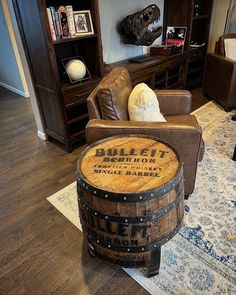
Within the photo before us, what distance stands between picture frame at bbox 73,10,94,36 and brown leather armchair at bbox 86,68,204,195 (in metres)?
0.66

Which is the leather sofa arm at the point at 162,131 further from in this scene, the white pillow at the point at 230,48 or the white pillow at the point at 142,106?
the white pillow at the point at 230,48

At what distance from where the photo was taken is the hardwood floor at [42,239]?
1.30 meters

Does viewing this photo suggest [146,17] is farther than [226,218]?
Yes

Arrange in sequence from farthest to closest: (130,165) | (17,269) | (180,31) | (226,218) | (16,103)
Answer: (16,103) < (180,31) < (226,218) < (17,269) < (130,165)

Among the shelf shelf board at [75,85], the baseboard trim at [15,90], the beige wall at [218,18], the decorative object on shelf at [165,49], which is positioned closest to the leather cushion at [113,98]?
the shelf shelf board at [75,85]

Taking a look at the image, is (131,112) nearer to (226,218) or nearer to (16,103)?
(226,218)

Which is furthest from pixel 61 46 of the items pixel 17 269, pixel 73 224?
pixel 17 269

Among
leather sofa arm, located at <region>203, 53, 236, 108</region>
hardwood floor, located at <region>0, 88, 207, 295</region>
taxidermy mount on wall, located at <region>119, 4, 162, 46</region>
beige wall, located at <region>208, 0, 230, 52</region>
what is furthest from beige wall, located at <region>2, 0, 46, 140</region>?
beige wall, located at <region>208, 0, 230, 52</region>

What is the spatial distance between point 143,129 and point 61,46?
151 centimetres

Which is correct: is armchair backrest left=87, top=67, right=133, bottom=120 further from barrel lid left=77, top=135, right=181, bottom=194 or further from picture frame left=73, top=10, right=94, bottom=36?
picture frame left=73, top=10, right=94, bottom=36

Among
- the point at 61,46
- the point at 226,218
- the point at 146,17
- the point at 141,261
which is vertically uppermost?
the point at 146,17

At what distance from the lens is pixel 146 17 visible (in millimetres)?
2781

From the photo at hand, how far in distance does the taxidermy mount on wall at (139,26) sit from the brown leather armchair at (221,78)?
0.93 meters

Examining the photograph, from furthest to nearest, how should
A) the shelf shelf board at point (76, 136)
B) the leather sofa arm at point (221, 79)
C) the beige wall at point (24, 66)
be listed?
the leather sofa arm at point (221, 79) < the shelf shelf board at point (76, 136) < the beige wall at point (24, 66)
